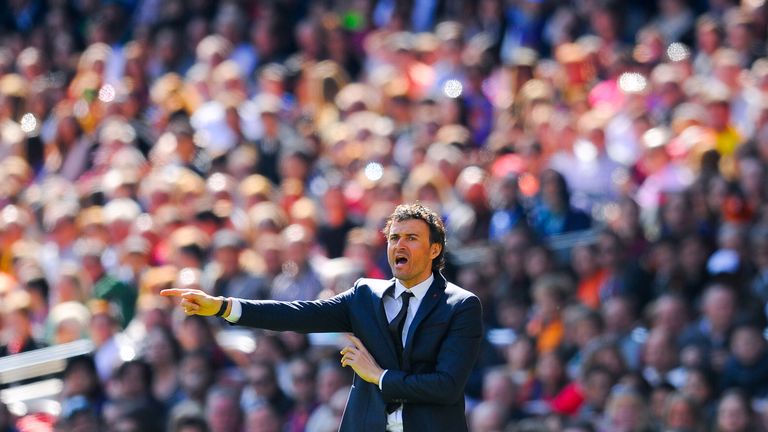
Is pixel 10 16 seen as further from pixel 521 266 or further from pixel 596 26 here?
pixel 521 266

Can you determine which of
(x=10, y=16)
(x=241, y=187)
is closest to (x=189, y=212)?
(x=241, y=187)

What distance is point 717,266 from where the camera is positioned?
988cm

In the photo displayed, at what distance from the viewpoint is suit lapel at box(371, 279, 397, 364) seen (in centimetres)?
620

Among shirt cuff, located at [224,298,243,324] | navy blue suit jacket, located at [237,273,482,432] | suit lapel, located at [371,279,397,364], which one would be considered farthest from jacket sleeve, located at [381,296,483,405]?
shirt cuff, located at [224,298,243,324]

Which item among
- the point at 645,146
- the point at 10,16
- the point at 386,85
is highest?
the point at 10,16

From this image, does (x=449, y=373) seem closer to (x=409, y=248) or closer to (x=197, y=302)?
(x=409, y=248)

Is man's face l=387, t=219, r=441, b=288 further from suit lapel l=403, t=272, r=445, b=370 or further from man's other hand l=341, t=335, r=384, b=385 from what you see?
man's other hand l=341, t=335, r=384, b=385

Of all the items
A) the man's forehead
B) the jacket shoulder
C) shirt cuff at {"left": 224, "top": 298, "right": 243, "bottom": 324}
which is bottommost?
the jacket shoulder

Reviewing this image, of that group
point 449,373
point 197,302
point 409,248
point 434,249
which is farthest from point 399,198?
point 197,302

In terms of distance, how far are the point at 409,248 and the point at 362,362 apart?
452mm

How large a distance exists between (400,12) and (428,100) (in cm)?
209

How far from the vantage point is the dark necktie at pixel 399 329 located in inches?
244

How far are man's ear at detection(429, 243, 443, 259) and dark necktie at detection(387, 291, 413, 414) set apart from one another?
0.54 ft

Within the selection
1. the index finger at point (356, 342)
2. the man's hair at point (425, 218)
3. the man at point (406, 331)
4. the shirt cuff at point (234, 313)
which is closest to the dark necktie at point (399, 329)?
the man at point (406, 331)
